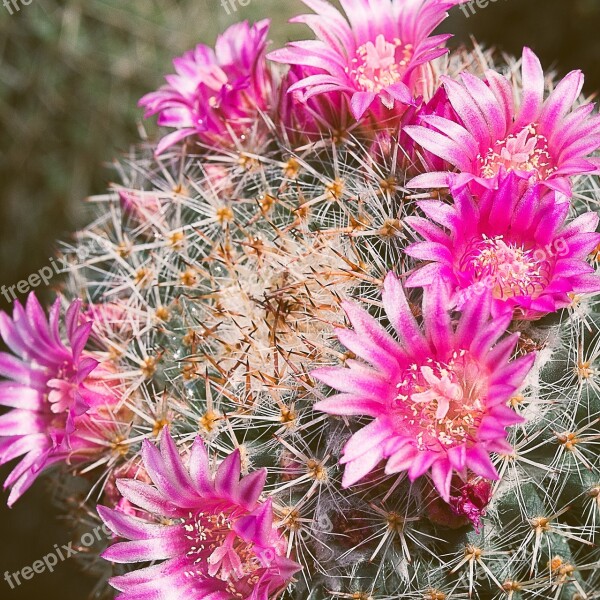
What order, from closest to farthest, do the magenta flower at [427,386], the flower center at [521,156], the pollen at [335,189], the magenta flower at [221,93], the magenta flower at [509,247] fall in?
1. the magenta flower at [427,386]
2. the magenta flower at [509,247]
3. the flower center at [521,156]
4. the pollen at [335,189]
5. the magenta flower at [221,93]

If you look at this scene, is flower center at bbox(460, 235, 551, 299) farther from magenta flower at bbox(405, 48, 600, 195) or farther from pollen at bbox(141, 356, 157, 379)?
pollen at bbox(141, 356, 157, 379)

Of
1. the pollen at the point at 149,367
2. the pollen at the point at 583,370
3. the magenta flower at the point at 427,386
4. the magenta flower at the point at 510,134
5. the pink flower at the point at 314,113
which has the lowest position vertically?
the pollen at the point at 583,370

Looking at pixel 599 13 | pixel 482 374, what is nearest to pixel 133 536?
pixel 482 374

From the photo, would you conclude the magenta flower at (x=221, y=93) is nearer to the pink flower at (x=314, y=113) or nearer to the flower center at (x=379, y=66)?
the pink flower at (x=314, y=113)

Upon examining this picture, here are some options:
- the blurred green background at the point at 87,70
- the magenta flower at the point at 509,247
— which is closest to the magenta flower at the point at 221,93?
the magenta flower at the point at 509,247

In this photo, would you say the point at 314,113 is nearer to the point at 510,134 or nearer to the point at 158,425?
the point at 510,134

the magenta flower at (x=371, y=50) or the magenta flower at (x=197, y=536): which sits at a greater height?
the magenta flower at (x=371, y=50)

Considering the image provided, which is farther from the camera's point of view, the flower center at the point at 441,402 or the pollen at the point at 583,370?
the pollen at the point at 583,370

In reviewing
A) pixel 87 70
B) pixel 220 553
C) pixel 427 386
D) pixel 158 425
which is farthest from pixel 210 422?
pixel 87 70
